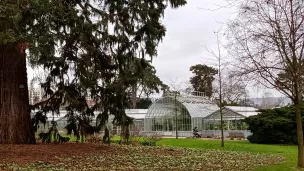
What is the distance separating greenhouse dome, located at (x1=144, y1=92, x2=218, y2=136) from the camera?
143ft

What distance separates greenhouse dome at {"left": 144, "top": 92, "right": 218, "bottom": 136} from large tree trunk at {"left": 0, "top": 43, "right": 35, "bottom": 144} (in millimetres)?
30742

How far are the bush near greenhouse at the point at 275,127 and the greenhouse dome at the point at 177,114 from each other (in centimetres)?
1008

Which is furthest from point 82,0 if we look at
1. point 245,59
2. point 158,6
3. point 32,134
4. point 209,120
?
point 209,120

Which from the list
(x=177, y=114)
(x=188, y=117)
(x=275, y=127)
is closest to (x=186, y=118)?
(x=188, y=117)

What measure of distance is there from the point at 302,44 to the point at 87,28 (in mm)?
5901

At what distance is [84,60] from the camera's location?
39.6ft

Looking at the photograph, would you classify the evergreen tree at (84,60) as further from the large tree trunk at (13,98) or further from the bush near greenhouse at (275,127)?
the bush near greenhouse at (275,127)

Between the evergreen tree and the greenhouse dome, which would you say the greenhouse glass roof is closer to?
the greenhouse dome

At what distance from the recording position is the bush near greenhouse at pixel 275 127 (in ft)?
103

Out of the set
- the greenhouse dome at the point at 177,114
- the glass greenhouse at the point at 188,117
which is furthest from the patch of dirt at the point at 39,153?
the greenhouse dome at the point at 177,114

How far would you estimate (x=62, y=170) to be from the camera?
8703mm

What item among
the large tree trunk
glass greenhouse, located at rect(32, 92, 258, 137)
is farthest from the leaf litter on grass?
glass greenhouse, located at rect(32, 92, 258, 137)

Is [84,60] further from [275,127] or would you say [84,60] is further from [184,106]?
[184,106]

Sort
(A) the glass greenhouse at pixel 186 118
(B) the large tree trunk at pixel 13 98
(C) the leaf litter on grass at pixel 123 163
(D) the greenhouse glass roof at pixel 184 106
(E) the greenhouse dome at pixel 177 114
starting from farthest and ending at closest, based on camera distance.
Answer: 1. (D) the greenhouse glass roof at pixel 184 106
2. (E) the greenhouse dome at pixel 177 114
3. (A) the glass greenhouse at pixel 186 118
4. (B) the large tree trunk at pixel 13 98
5. (C) the leaf litter on grass at pixel 123 163
